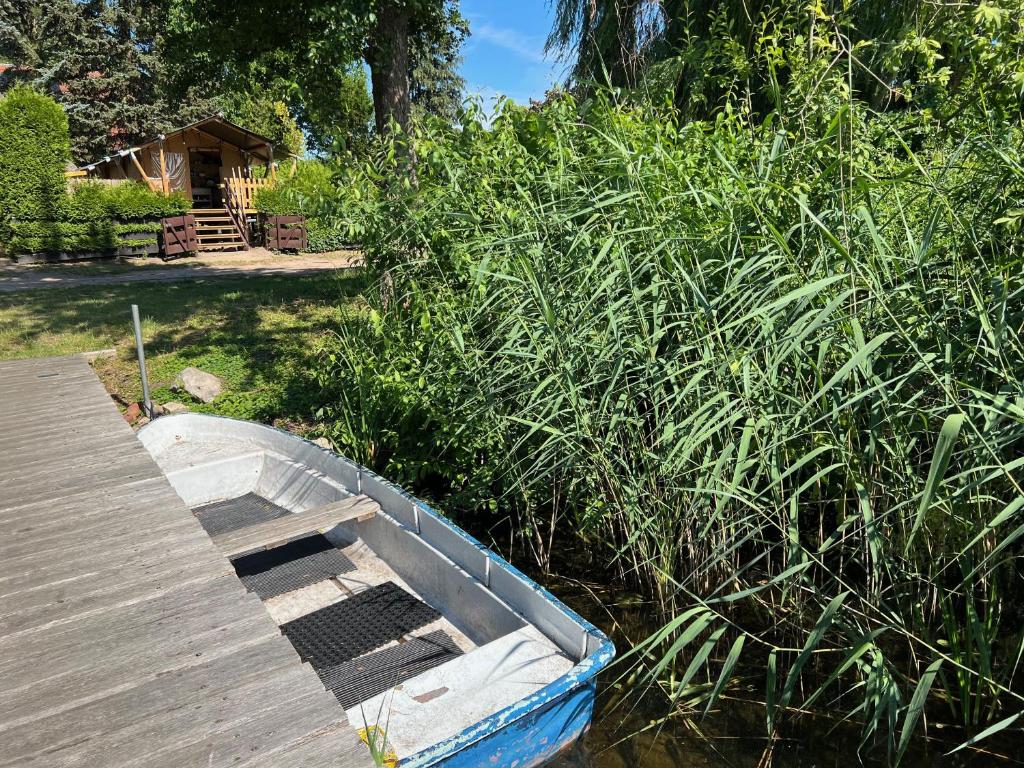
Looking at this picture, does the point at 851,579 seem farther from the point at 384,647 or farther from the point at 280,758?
the point at 280,758

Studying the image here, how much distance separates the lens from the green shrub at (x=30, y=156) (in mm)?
14430

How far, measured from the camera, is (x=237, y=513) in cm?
460

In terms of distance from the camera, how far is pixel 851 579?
3.28 meters

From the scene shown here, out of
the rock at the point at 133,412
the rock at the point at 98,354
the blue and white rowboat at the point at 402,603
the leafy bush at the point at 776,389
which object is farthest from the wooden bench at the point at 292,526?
the rock at the point at 98,354

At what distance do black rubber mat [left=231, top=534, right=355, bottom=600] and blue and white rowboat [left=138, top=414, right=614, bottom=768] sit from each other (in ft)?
0.03

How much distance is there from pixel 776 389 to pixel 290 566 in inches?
112

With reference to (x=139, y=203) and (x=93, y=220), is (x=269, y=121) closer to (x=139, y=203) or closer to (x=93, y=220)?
(x=139, y=203)

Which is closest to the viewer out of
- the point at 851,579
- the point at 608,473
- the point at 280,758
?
the point at 280,758

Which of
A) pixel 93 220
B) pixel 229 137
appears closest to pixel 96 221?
pixel 93 220

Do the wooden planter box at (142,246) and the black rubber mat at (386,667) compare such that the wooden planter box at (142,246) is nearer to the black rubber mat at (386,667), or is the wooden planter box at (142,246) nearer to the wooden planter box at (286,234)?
the wooden planter box at (286,234)

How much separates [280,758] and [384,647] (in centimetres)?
154

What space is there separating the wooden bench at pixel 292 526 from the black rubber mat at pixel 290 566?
0.23 meters

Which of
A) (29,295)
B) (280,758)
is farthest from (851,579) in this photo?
(29,295)

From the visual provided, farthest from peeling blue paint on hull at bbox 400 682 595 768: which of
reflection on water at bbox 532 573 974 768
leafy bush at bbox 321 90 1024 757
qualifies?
leafy bush at bbox 321 90 1024 757
